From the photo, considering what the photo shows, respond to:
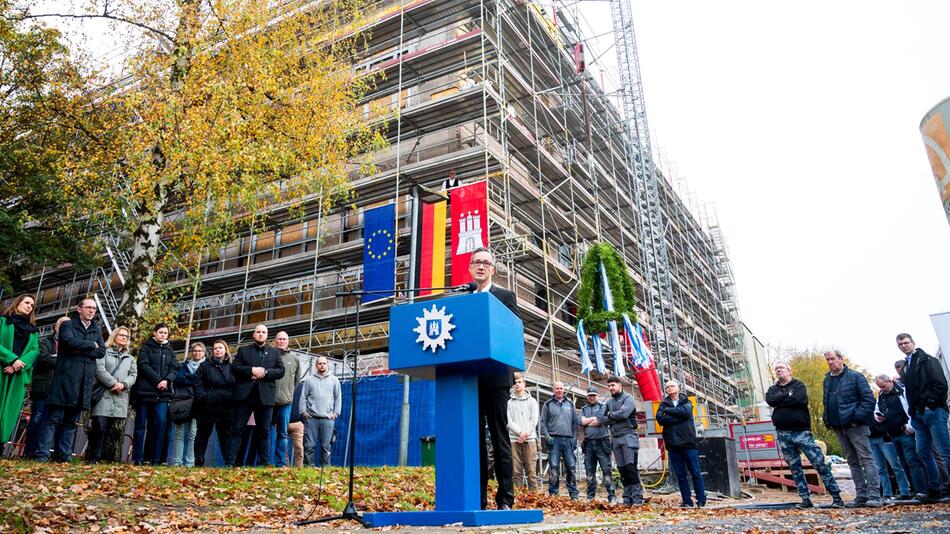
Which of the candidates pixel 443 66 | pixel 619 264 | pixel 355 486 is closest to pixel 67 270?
pixel 443 66

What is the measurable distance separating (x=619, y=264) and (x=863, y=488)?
938 centimetres

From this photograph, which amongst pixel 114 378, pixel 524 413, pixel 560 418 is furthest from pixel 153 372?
pixel 560 418

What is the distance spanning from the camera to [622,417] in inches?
321

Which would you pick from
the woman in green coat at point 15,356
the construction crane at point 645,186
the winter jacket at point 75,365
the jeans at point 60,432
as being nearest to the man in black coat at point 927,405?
the winter jacket at point 75,365

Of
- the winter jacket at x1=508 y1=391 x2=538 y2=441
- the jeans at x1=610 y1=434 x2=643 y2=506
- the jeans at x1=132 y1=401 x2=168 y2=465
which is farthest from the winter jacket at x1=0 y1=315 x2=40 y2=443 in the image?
the jeans at x1=610 y1=434 x2=643 y2=506

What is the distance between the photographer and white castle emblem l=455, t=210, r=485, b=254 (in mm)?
14188

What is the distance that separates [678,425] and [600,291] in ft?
25.2

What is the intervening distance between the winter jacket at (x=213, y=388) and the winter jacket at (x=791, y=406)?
6.55 m

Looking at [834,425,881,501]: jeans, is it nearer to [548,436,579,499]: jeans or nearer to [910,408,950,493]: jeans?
[910,408,950,493]: jeans

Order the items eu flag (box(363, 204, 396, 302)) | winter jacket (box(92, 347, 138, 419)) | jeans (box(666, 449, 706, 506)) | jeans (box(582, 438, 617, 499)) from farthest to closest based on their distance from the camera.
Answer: eu flag (box(363, 204, 396, 302)), jeans (box(582, 438, 617, 499)), jeans (box(666, 449, 706, 506)), winter jacket (box(92, 347, 138, 419))

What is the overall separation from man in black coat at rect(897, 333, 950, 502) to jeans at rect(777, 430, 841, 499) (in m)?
1.17

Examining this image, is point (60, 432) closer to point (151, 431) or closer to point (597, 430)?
point (151, 431)

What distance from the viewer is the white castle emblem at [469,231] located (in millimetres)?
14188

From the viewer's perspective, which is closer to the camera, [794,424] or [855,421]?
[855,421]
